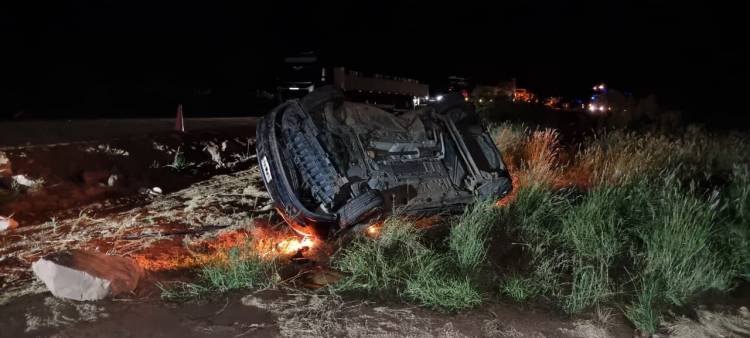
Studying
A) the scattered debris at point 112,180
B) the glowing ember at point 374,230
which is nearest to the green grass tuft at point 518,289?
the glowing ember at point 374,230

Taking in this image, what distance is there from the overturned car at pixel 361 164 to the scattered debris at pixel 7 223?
2.66 metres

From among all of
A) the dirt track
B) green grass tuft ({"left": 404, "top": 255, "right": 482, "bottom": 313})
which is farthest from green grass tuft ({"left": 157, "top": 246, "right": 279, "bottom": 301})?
the dirt track

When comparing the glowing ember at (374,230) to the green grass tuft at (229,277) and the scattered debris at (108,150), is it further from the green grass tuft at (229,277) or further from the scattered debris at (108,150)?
the scattered debris at (108,150)

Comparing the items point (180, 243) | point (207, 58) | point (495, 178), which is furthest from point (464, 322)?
point (207, 58)

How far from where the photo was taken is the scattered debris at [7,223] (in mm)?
5758

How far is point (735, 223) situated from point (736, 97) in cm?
3026

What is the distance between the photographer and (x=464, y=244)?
4922 millimetres

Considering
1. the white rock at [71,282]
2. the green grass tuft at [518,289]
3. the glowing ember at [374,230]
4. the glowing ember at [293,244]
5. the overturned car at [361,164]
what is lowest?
the glowing ember at [293,244]

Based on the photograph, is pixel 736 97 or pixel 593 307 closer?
pixel 593 307

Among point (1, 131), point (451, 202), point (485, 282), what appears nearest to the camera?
point (485, 282)

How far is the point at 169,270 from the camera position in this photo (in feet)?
15.4

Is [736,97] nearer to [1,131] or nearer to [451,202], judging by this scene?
[451,202]

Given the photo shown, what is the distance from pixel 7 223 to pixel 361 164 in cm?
368

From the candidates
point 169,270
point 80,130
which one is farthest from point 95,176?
point 169,270
